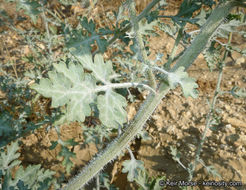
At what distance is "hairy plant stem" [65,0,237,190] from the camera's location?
3.48 feet

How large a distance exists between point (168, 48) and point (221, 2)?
3.72 metres

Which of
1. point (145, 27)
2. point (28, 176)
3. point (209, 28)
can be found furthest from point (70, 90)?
point (28, 176)

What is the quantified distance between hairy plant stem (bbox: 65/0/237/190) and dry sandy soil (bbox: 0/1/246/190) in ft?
4.42

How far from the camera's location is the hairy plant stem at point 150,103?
1.06 m

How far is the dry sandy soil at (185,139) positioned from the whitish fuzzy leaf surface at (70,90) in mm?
1610

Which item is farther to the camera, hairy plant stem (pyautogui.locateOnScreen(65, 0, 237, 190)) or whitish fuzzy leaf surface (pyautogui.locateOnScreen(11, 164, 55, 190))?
whitish fuzzy leaf surface (pyautogui.locateOnScreen(11, 164, 55, 190))

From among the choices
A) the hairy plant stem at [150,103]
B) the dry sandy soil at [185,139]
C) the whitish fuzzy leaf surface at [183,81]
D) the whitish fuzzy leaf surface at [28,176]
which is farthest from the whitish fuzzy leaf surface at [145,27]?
the whitish fuzzy leaf surface at [28,176]

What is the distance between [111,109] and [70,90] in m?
0.23

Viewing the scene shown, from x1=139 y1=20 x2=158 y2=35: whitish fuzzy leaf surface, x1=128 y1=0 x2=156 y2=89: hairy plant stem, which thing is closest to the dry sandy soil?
x1=139 y1=20 x2=158 y2=35: whitish fuzzy leaf surface

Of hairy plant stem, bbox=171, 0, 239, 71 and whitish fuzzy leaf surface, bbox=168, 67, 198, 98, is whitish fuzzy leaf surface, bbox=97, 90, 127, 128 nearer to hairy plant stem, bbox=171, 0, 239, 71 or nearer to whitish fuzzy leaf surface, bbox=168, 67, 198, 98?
whitish fuzzy leaf surface, bbox=168, 67, 198, 98

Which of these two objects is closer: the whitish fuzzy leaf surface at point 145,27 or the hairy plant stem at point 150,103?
the hairy plant stem at point 150,103

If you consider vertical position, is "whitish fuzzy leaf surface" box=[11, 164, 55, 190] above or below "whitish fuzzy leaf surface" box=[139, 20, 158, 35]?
below

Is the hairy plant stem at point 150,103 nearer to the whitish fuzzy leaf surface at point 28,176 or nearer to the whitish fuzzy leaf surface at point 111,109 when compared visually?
the whitish fuzzy leaf surface at point 111,109

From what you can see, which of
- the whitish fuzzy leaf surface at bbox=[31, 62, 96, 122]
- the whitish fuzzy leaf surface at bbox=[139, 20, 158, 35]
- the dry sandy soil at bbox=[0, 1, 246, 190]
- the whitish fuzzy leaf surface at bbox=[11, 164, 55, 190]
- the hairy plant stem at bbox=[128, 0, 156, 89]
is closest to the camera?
the whitish fuzzy leaf surface at bbox=[31, 62, 96, 122]
